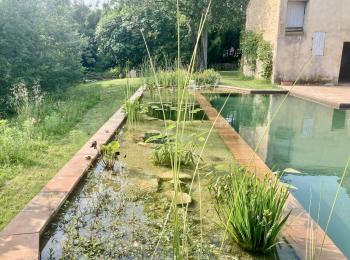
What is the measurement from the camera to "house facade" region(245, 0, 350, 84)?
488 inches

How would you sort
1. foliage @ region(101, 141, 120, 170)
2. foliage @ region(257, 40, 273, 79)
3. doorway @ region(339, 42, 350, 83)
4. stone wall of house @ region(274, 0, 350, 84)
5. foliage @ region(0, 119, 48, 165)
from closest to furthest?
foliage @ region(101, 141, 120, 170), foliage @ region(0, 119, 48, 165), stone wall of house @ region(274, 0, 350, 84), foliage @ region(257, 40, 273, 79), doorway @ region(339, 42, 350, 83)

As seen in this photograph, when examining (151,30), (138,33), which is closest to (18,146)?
(138,33)

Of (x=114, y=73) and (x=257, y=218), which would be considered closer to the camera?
(x=257, y=218)

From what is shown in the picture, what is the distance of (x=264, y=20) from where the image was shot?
14164 millimetres

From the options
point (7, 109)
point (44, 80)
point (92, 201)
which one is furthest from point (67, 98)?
point (92, 201)

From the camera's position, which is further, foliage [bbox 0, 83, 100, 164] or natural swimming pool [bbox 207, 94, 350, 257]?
foliage [bbox 0, 83, 100, 164]

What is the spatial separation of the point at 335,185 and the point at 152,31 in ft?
53.3

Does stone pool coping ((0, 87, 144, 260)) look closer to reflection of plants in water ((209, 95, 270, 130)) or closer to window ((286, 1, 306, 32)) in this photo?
reflection of plants in water ((209, 95, 270, 130))

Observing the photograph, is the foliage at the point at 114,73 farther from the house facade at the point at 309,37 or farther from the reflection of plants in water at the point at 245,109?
the reflection of plants in water at the point at 245,109

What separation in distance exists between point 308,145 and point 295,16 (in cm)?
902

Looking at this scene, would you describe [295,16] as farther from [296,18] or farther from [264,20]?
[264,20]

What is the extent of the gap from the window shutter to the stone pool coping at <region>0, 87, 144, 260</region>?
1125cm

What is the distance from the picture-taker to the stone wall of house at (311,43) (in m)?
12.4

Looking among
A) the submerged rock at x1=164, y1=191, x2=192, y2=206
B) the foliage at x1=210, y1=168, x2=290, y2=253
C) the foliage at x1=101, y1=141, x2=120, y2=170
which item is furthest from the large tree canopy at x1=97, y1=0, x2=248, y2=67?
the foliage at x1=210, y1=168, x2=290, y2=253
